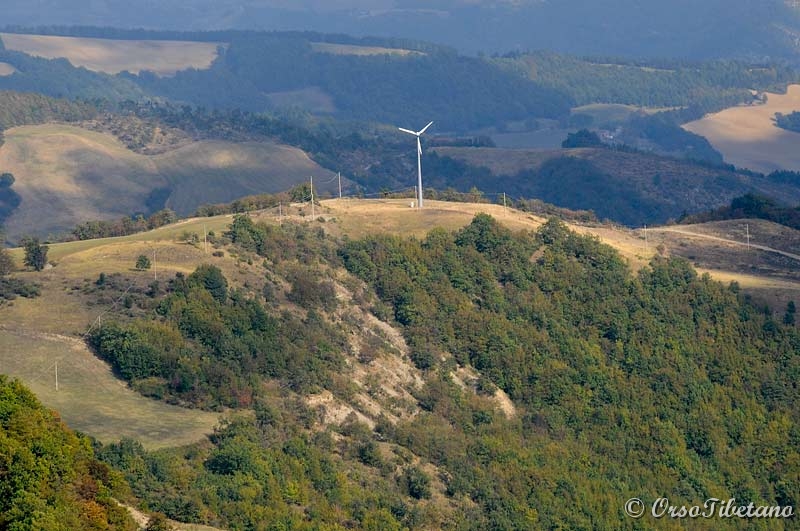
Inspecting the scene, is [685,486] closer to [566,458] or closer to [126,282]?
[566,458]

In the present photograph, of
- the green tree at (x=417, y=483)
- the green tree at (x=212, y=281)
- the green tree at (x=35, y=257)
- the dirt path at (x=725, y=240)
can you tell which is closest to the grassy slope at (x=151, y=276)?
the green tree at (x=35, y=257)

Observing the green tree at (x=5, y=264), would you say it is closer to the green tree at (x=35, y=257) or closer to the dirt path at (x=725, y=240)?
the green tree at (x=35, y=257)

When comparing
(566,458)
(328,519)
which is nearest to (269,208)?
(566,458)

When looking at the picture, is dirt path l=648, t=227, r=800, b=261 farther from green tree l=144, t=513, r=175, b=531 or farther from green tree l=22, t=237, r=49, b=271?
green tree l=144, t=513, r=175, b=531

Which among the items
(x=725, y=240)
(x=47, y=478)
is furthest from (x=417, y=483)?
(x=725, y=240)

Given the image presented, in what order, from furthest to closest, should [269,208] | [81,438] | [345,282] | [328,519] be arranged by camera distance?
[269,208] → [345,282] → [328,519] → [81,438]

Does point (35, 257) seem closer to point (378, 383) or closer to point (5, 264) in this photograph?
point (5, 264)
